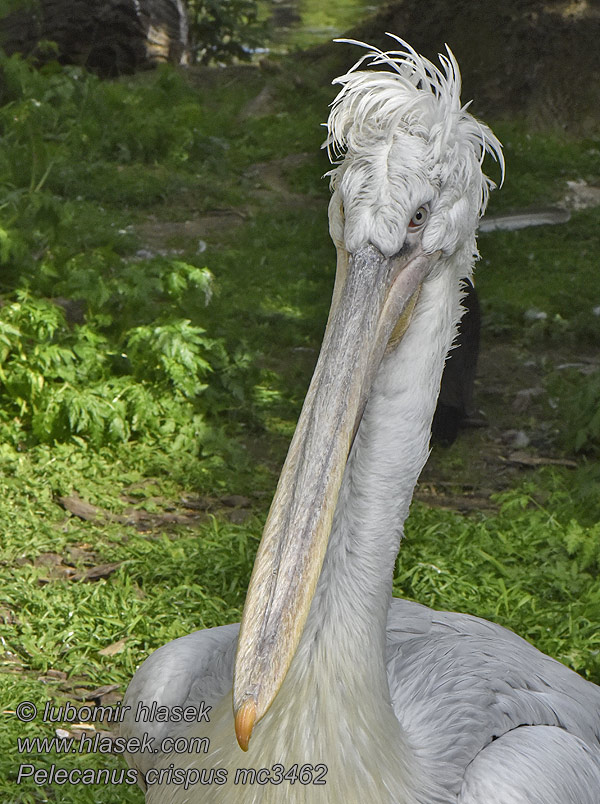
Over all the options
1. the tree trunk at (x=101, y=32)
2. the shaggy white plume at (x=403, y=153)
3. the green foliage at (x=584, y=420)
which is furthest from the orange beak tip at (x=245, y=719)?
the tree trunk at (x=101, y=32)

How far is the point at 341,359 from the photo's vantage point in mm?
1711

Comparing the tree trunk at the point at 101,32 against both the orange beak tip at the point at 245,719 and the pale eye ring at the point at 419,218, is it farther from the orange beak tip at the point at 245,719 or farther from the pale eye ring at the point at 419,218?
the orange beak tip at the point at 245,719

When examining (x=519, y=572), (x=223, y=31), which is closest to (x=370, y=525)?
(x=519, y=572)

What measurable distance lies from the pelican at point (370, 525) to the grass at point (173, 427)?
1.10 m

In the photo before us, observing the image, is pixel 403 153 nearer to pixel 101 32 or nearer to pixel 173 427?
pixel 173 427

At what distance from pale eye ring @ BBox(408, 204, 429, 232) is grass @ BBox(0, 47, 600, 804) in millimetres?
1791

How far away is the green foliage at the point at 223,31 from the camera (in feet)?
39.1

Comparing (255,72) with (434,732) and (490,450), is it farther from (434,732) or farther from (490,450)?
(434,732)

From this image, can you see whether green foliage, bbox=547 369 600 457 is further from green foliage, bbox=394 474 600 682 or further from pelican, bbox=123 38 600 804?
pelican, bbox=123 38 600 804

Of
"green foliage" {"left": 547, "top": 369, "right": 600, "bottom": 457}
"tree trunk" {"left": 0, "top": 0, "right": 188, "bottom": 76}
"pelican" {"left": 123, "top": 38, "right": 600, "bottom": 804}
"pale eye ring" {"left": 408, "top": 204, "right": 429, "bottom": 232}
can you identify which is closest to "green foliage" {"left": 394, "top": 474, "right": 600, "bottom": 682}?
"green foliage" {"left": 547, "top": 369, "right": 600, "bottom": 457}

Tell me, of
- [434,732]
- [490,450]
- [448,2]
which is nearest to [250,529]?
[490,450]

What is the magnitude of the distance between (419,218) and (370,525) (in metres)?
0.57

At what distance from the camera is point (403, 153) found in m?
1.74

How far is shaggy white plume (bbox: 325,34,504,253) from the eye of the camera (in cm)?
171
